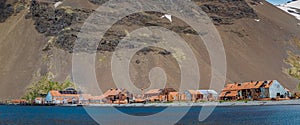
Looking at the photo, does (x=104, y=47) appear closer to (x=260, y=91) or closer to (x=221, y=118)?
(x=260, y=91)

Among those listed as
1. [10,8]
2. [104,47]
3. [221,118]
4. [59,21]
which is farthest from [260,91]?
[10,8]

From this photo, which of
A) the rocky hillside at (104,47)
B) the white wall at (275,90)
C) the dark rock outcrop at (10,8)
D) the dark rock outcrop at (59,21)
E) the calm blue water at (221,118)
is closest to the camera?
the calm blue water at (221,118)

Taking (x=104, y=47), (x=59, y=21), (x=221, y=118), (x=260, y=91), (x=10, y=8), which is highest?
(x=10, y=8)

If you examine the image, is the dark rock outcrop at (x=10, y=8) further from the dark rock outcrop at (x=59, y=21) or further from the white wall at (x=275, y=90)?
the white wall at (x=275, y=90)

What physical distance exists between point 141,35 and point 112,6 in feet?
78.6

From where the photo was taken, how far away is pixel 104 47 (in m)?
152

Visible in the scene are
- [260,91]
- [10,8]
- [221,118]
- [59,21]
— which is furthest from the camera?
[10,8]

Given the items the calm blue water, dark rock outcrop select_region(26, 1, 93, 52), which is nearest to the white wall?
the calm blue water

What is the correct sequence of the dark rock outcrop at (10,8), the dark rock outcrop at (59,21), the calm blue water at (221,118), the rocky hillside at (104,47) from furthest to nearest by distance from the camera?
the dark rock outcrop at (10,8) → the dark rock outcrop at (59,21) → the rocky hillside at (104,47) → the calm blue water at (221,118)

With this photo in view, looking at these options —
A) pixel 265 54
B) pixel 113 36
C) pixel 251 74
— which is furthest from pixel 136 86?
pixel 265 54

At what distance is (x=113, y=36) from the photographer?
15900 cm

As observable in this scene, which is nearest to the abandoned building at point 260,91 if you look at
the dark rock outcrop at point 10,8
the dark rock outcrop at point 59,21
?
the dark rock outcrop at point 59,21

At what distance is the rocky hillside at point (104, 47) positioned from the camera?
5591 inches

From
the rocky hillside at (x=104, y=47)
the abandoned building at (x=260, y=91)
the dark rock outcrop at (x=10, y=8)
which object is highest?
the dark rock outcrop at (x=10, y=8)
